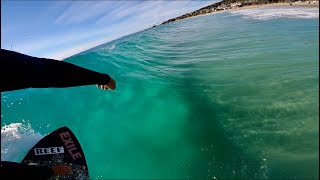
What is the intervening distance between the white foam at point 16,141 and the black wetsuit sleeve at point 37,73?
109 inches

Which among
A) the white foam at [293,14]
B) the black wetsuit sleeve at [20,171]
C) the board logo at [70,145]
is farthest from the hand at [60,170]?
the white foam at [293,14]

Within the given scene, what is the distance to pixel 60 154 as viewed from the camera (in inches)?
218

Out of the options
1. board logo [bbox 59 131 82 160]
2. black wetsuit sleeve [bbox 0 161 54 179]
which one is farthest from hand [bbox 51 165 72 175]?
board logo [bbox 59 131 82 160]

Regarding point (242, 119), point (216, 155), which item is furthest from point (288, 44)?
point (216, 155)

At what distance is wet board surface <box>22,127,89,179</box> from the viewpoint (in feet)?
17.9

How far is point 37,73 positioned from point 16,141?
129 inches

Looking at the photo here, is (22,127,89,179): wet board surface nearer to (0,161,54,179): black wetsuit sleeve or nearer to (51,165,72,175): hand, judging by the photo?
(51,165,72,175): hand

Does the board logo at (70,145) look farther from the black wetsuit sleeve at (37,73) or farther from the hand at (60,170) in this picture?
the black wetsuit sleeve at (37,73)

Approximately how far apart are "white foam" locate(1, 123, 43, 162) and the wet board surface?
321 mm

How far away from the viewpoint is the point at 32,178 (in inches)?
135

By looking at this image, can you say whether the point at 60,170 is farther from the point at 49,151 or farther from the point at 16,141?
the point at 16,141

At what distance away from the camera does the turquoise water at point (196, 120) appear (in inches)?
209

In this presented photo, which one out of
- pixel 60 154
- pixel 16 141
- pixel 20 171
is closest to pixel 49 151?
pixel 60 154

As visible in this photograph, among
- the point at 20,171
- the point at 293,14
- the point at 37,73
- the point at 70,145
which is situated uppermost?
the point at 293,14
